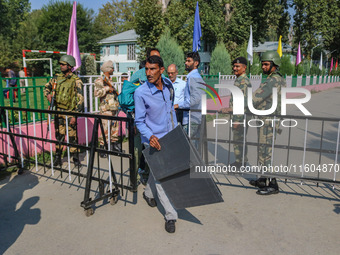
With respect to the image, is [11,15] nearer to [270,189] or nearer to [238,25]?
[238,25]

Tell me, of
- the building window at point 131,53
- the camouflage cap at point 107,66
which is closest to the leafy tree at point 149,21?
the camouflage cap at point 107,66

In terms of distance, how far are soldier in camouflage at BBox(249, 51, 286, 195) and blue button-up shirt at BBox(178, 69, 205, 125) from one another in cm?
91

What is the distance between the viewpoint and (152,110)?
333 centimetres

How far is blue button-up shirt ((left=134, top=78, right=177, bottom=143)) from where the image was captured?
3.29 m

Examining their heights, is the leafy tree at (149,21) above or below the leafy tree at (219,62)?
above

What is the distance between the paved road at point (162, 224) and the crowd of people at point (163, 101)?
266mm

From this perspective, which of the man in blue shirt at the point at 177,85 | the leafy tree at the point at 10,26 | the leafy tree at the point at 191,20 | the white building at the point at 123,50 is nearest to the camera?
the man in blue shirt at the point at 177,85

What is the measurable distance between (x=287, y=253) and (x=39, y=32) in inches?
1731

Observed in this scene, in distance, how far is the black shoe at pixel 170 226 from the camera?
3322 mm

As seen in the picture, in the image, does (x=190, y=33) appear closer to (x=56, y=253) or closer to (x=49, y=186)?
(x=49, y=186)

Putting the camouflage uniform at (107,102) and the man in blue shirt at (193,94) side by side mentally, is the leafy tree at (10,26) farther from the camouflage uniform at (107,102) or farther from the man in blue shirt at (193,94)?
the man in blue shirt at (193,94)

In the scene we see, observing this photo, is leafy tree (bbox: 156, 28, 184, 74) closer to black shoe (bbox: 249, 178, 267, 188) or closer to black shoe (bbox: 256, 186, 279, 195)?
black shoe (bbox: 249, 178, 267, 188)

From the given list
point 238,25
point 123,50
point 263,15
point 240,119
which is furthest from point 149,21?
point 123,50

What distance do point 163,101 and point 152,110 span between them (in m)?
0.16
